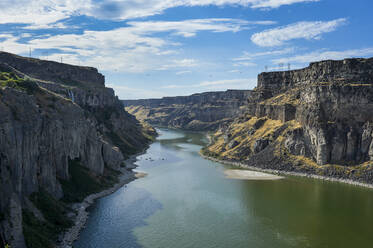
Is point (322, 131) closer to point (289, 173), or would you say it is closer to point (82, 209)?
point (289, 173)

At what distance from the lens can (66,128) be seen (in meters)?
76.6

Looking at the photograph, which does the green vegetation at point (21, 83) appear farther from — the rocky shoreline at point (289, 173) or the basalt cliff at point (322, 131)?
the basalt cliff at point (322, 131)

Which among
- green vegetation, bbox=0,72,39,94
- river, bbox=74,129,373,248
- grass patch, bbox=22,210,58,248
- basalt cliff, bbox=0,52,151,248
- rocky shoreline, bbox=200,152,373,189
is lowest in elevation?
river, bbox=74,129,373,248

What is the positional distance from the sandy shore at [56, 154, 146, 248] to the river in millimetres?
1255

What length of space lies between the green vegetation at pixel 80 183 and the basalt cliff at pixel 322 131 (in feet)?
205

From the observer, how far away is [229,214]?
68.2 meters

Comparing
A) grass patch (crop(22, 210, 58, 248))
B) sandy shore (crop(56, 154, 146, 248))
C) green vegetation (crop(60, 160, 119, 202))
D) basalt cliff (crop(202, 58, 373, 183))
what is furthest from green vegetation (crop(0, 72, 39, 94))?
basalt cliff (crop(202, 58, 373, 183))

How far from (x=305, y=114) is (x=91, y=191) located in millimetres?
82404

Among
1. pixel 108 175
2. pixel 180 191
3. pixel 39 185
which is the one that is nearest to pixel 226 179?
pixel 180 191

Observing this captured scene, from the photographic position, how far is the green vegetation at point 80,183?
228ft

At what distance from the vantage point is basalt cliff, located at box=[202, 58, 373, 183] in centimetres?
10381

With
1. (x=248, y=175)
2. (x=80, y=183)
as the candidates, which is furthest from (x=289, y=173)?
(x=80, y=183)

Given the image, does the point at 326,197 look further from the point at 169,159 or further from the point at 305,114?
the point at 169,159

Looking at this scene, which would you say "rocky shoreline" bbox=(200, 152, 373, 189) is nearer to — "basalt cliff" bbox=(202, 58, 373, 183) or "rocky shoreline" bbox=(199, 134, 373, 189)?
"rocky shoreline" bbox=(199, 134, 373, 189)
